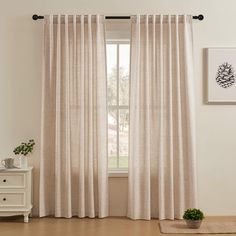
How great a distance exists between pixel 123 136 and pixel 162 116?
0.65m

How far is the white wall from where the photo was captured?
5910 mm

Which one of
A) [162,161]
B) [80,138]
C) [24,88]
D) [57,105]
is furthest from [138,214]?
[24,88]

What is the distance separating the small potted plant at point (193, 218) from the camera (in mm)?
5184

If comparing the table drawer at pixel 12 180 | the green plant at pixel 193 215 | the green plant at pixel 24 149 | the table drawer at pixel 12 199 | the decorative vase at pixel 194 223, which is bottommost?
the decorative vase at pixel 194 223

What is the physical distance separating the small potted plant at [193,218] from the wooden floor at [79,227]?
0.35 metres

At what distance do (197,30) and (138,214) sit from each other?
7.79 feet

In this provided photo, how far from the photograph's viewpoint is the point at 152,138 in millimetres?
5785

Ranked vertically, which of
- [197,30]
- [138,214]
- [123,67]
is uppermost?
[197,30]

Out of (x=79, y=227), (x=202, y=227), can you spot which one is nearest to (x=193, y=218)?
(x=202, y=227)

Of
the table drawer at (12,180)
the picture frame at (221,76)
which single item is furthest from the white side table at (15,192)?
the picture frame at (221,76)

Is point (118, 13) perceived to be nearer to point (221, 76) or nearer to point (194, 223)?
point (221, 76)

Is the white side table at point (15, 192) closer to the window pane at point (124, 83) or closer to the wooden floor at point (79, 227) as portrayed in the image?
the wooden floor at point (79, 227)

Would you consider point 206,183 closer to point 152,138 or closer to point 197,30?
point 152,138

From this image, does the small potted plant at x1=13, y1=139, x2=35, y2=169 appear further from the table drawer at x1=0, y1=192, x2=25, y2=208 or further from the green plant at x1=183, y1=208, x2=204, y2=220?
the green plant at x1=183, y1=208, x2=204, y2=220
